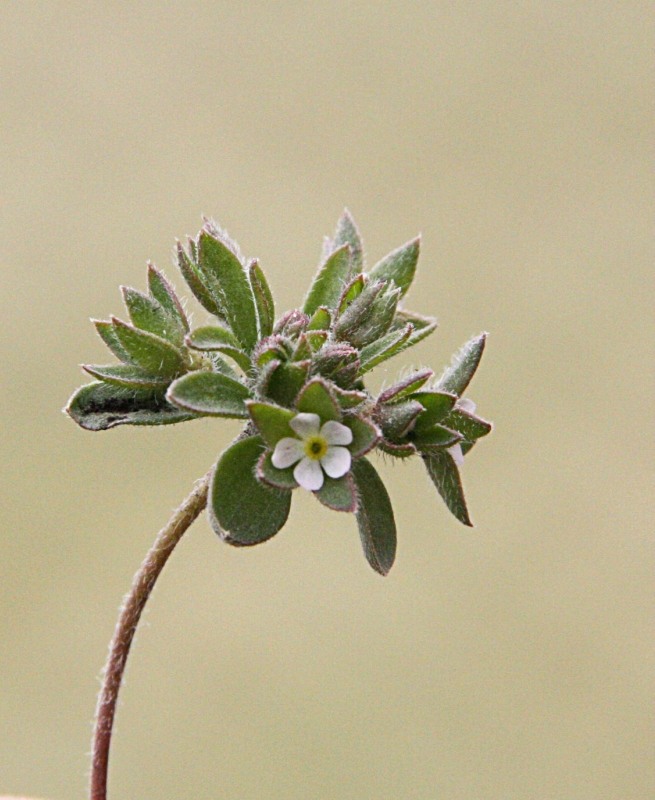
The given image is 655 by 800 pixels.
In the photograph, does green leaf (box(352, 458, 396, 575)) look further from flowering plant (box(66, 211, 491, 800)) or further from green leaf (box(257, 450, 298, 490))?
green leaf (box(257, 450, 298, 490))

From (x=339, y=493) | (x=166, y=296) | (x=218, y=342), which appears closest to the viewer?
(x=339, y=493)

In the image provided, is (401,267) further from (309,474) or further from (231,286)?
(309,474)

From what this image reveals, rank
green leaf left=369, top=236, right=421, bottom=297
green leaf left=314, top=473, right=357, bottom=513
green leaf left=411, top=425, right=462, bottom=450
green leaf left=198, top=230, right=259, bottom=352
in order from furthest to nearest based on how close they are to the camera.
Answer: green leaf left=369, top=236, right=421, bottom=297 → green leaf left=198, top=230, right=259, bottom=352 → green leaf left=411, top=425, right=462, bottom=450 → green leaf left=314, top=473, right=357, bottom=513

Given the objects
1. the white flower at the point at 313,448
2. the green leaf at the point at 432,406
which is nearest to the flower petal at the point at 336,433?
the white flower at the point at 313,448

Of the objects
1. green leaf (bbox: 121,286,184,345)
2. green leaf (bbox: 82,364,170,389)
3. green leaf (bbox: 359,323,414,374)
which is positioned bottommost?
green leaf (bbox: 359,323,414,374)

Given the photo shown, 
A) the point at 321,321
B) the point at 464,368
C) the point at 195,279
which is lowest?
the point at 464,368

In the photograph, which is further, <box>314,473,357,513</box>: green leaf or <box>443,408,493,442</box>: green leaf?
<box>443,408,493,442</box>: green leaf

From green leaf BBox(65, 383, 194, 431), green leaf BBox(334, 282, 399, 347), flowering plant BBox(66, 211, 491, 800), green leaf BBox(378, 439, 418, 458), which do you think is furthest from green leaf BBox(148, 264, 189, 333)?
green leaf BBox(378, 439, 418, 458)

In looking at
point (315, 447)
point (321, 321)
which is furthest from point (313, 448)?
point (321, 321)
